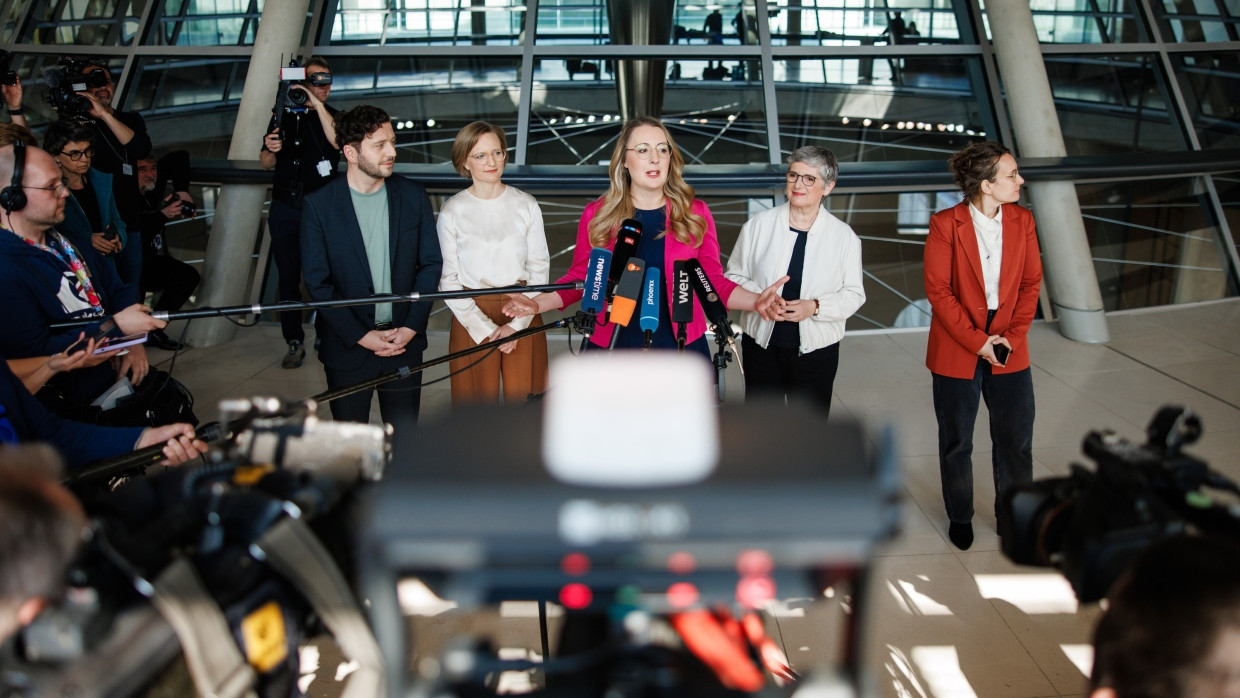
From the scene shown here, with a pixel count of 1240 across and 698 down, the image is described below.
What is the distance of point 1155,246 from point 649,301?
19.2 feet

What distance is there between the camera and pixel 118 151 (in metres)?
4.82

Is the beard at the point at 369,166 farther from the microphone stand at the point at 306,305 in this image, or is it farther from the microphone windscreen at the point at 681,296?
the microphone windscreen at the point at 681,296

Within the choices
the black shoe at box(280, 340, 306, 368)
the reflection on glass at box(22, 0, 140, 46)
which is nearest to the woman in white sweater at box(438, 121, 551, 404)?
the black shoe at box(280, 340, 306, 368)

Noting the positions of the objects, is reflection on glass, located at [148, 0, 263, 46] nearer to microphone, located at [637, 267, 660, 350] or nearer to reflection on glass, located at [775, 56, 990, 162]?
reflection on glass, located at [775, 56, 990, 162]

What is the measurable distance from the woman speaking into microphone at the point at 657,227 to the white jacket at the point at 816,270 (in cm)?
28

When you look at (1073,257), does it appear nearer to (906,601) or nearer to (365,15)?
(906,601)

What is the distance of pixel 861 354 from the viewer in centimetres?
572

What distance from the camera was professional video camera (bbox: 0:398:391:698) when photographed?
1.09 meters

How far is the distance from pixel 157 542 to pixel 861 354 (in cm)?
503

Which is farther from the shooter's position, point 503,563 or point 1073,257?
point 1073,257

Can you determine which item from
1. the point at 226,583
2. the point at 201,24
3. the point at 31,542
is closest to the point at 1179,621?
the point at 226,583

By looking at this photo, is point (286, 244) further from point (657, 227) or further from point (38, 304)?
point (657, 227)

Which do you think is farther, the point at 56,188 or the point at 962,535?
the point at 962,535

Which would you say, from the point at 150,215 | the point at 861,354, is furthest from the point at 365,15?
the point at 861,354
